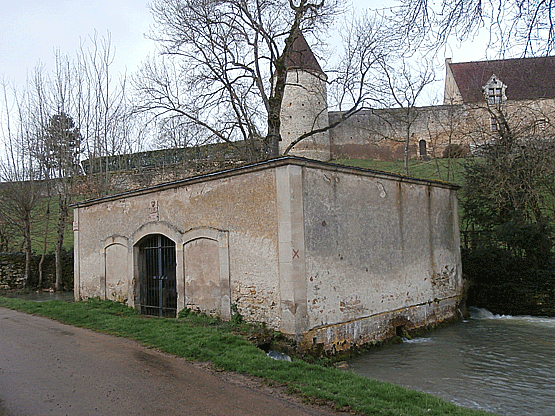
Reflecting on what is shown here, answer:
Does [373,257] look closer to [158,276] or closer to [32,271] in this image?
[158,276]

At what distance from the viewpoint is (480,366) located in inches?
339

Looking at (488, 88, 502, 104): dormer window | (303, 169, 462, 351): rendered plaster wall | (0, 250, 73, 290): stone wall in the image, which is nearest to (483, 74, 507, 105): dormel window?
(488, 88, 502, 104): dormer window

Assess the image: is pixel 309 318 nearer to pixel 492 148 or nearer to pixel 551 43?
pixel 551 43

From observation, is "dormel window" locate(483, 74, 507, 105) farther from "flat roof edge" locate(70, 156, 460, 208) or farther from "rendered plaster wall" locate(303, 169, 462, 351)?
"rendered plaster wall" locate(303, 169, 462, 351)

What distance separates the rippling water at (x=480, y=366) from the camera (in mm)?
6793

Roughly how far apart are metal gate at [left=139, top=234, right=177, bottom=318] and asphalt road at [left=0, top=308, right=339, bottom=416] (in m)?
2.76

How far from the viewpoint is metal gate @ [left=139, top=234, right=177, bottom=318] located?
1136 cm

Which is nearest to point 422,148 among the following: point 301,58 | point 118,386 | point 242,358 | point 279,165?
point 301,58

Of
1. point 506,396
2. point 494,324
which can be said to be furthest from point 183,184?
point 494,324

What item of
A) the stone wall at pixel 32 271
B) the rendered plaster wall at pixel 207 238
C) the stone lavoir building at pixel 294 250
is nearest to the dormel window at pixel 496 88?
the stone lavoir building at pixel 294 250

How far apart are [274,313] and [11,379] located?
4.40m

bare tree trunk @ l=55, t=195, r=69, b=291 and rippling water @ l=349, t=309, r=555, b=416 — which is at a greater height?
bare tree trunk @ l=55, t=195, r=69, b=291

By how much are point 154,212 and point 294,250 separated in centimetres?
482

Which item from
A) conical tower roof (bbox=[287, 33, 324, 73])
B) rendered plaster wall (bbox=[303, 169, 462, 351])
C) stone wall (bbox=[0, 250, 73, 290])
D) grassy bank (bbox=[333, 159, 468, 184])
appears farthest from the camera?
grassy bank (bbox=[333, 159, 468, 184])
